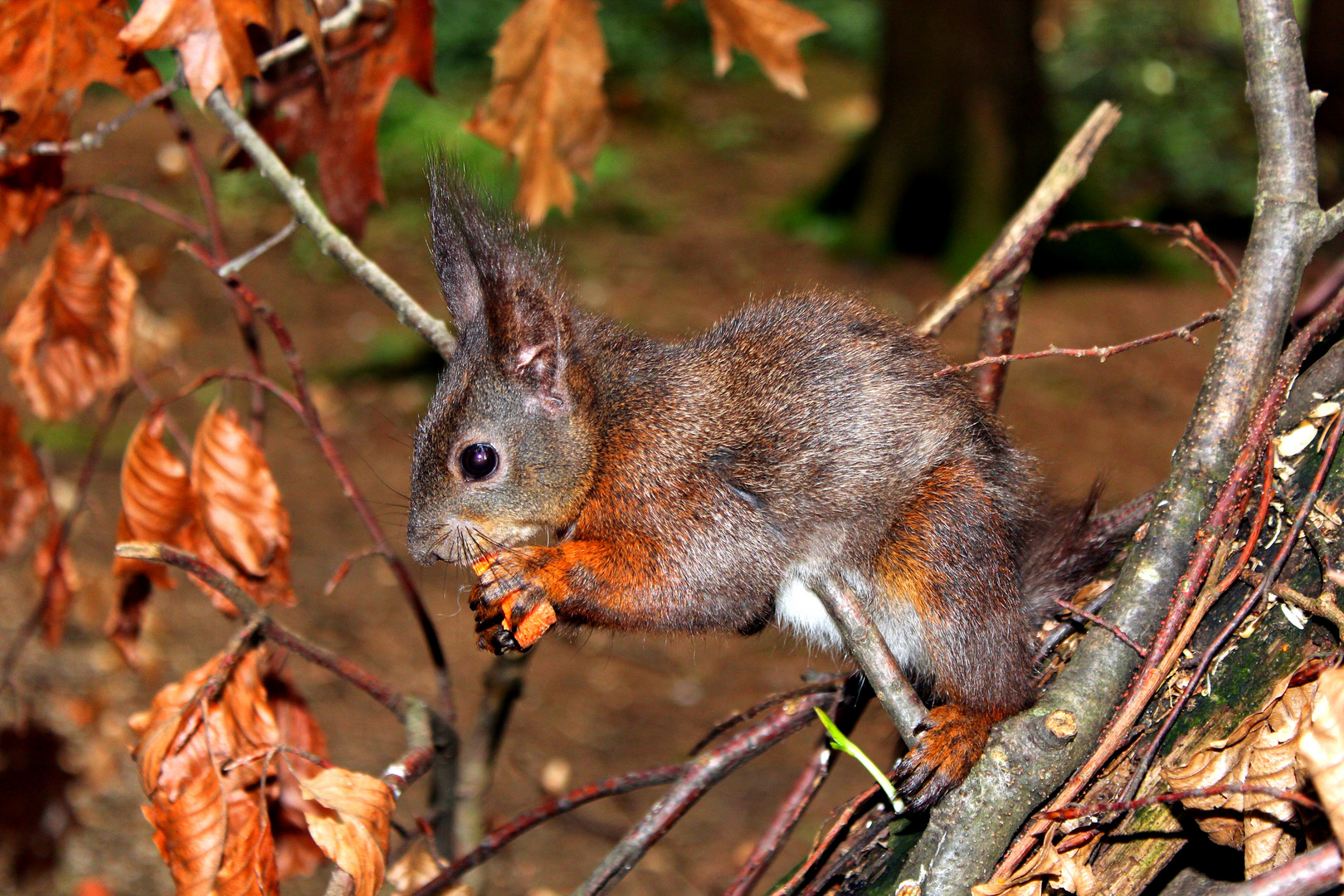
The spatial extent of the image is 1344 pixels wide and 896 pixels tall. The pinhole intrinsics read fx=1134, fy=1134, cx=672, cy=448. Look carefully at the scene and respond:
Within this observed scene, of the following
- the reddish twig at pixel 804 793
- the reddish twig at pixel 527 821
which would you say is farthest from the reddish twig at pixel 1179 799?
the reddish twig at pixel 527 821

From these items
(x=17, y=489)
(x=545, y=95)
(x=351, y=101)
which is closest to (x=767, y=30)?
(x=545, y=95)

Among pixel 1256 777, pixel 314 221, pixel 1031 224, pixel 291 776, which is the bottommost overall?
pixel 291 776

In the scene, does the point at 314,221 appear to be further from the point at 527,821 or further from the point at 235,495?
the point at 527,821

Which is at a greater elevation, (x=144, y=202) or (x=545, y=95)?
(x=545, y=95)

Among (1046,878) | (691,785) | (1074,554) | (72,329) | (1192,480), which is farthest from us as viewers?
(72,329)

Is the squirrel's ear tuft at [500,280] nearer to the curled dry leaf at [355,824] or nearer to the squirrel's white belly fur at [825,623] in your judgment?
the squirrel's white belly fur at [825,623]
